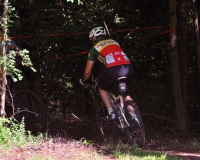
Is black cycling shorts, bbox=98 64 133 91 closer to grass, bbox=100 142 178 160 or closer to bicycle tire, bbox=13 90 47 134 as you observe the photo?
grass, bbox=100 142 178 160

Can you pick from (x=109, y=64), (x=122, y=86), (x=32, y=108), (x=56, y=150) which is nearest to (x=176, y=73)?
(x=122, y=86)

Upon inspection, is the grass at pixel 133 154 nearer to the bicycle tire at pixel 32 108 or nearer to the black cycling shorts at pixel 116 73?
the black cycling shorts at pixel 116 73

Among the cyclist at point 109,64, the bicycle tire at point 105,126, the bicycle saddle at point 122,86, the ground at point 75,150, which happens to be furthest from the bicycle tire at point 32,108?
the bicycle saddle at point 122,86

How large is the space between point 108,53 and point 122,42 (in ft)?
6.62

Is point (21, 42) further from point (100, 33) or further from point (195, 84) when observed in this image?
point (195, 84)

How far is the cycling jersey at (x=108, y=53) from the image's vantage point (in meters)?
6.04

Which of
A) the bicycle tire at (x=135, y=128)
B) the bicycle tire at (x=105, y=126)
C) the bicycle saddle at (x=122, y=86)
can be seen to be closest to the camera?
the bicycle tire at (x=135, y=128)

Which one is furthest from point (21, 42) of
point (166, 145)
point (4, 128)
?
point (166, 145)

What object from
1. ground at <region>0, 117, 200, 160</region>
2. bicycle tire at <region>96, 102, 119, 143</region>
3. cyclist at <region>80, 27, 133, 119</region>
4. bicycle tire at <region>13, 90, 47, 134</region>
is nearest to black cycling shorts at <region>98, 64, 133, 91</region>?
cyclist at <region>80, 27, 133, 119</region>

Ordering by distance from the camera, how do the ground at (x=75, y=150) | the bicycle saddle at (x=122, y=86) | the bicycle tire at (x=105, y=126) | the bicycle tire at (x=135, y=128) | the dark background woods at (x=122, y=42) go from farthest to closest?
the dark background woods at (x=122, y=42) < the bicycle tire at (x=105, y=126) < the bicycle saddle at (x=122, y=86) < the bicycle tire at (x=135, y=128) < the ground at (x=75, y=150)

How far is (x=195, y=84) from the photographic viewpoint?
28.3ft

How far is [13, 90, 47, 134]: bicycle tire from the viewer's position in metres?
6.85

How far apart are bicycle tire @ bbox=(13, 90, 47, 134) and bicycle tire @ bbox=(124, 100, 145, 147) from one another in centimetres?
171

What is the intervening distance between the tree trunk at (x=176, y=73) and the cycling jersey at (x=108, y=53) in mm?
1200
